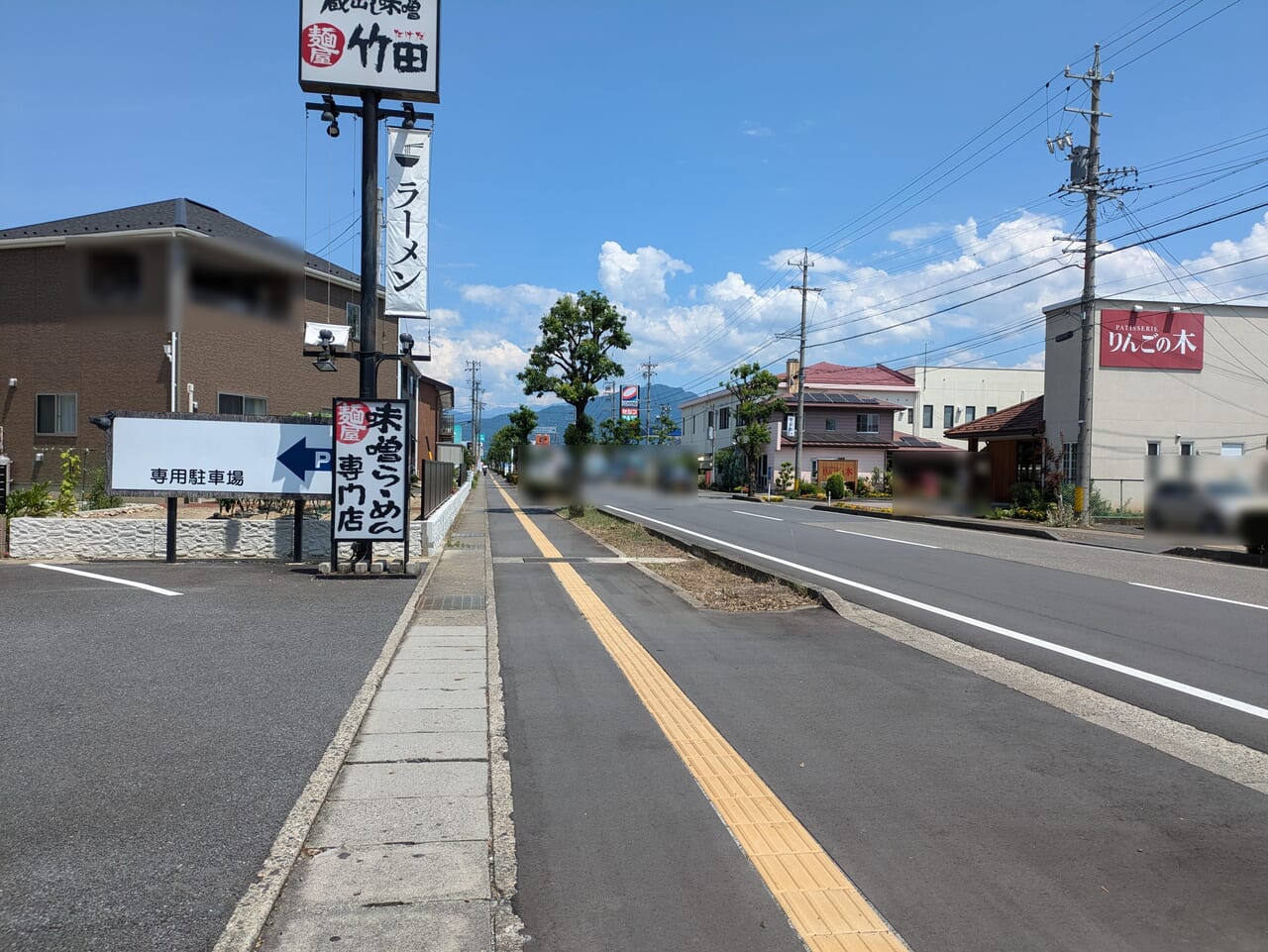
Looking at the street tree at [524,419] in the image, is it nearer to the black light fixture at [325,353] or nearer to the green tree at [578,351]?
the green tree at [578,351]

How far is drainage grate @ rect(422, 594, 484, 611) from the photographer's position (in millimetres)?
10726

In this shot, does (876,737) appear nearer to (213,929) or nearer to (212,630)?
(213,929)

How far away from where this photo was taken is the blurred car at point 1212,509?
1722 cm

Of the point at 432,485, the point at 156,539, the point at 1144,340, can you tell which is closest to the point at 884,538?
the point at 432,485

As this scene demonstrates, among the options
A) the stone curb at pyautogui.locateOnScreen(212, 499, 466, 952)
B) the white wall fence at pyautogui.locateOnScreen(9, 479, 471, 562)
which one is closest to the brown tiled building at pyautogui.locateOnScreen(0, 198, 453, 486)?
the white wall fence at pyautogui.locateOnScreen(9, 479, 471, 562)

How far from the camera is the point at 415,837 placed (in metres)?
4.12

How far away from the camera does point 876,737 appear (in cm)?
566

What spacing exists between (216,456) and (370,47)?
631 centimetres

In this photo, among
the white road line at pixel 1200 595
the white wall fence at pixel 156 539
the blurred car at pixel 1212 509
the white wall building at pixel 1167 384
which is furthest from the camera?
the white wall building at pixel 1167 384

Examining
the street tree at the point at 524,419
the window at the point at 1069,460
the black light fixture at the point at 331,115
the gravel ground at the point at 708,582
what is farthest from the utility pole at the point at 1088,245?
the street tree at the point at 524,419

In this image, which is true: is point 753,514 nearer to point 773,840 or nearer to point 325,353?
point 325,353

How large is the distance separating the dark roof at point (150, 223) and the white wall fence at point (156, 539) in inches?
375

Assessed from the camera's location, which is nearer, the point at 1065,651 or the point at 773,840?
the point at 773,840

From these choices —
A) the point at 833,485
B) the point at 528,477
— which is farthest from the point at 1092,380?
the point at 528,477
